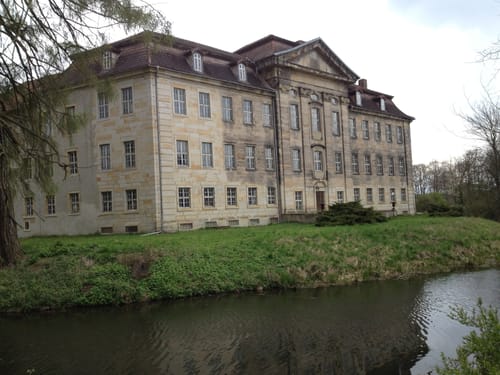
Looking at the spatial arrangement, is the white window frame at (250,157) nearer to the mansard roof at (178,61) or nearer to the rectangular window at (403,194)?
the mansard roof at (178,61)

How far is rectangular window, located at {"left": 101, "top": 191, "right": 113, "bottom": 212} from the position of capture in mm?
27570

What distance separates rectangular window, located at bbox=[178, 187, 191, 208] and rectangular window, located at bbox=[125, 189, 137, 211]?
253 centimetres

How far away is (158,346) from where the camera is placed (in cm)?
1044

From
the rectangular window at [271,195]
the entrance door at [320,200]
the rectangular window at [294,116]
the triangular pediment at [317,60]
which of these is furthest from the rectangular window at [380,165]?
the rectangular window at [271,195]

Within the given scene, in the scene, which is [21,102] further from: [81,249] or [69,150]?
[69,150]

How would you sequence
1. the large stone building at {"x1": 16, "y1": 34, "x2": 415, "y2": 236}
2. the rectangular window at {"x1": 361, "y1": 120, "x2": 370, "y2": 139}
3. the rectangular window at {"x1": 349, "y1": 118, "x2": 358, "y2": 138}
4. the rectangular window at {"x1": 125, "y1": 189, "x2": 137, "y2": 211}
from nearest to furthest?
1. the large stone building at {"x1": 16, "y1": 34, "x2": 415, "y2": 236}
2. the rectangular window at {"x1": 125, "y1": 189, "x2": 137, "y2": 211}
3. the rectangular window at {"x1": 349, "y1": 118, "x2": 358, "y2": 138}
4. the rectangular window at {"x1": 361, "y1": 120, "x2": 370, "y2": 139}

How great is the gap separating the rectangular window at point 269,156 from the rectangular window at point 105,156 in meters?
10.7

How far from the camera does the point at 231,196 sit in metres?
30.5

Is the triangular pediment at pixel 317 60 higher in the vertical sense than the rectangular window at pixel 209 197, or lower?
higher

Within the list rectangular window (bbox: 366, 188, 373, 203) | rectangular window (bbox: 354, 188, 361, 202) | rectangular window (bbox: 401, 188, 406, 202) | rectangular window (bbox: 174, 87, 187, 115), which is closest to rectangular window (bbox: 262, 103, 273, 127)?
rectangular window (bbox: 174, 87, 187, 115)

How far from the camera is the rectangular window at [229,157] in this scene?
1201 inches

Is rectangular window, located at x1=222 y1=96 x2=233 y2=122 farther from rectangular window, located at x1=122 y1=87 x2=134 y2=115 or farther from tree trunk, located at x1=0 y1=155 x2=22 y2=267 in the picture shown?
tree trunk, located at x1=0 y1=155 x2=22 y2=267

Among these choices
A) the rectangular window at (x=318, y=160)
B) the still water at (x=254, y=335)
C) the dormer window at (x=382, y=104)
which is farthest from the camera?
the dormer window at (x=382, y=104)

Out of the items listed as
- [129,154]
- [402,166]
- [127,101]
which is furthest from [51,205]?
[402,166]
